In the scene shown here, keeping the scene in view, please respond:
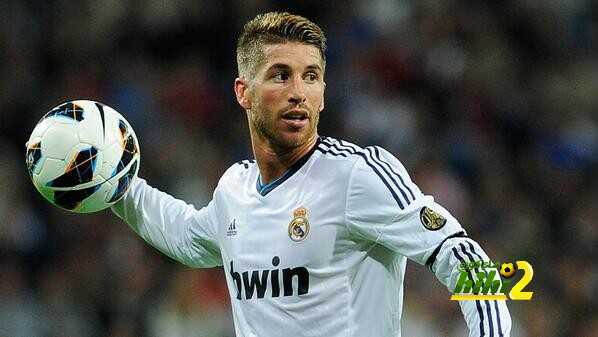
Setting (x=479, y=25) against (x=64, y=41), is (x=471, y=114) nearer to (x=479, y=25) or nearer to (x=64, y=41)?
(x=479, y=25)

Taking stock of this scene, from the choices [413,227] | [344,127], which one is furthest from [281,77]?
[344,127]

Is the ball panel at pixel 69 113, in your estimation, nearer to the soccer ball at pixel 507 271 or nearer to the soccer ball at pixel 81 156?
the soccer ball at pixel 81 156

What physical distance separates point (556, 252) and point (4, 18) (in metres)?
5.96

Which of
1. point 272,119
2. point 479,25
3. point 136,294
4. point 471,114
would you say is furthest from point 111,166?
point 479,25

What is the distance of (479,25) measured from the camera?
1083cm

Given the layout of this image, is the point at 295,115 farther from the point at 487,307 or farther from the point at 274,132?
the point at 487,307

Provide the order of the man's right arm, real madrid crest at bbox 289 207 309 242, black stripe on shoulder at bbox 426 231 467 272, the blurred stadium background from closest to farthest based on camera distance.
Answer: black stripe on shoulder at bbox 426 231 467 272 → real madrid crest at bbox 289 207 309 242 → the man's right arm → the blurred stadium background

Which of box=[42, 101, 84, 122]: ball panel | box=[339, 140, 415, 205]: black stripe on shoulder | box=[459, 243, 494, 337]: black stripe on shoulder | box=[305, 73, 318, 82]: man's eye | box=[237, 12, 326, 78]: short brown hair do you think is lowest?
box=[459, 243, 494, 337]: black stripe on shoulder

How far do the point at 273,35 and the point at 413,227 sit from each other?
3.26ft

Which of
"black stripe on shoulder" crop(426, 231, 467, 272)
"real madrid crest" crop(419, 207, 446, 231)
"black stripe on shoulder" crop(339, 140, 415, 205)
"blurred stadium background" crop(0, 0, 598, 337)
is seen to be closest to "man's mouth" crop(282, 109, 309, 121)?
"black stripe on shoulder" crop(339, 140, 415, 205)

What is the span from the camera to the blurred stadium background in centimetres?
848

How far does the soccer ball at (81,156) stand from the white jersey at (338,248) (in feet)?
1.93

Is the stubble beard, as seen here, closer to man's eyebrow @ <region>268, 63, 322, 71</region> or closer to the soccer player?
the soccer player

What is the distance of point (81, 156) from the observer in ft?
14.5
